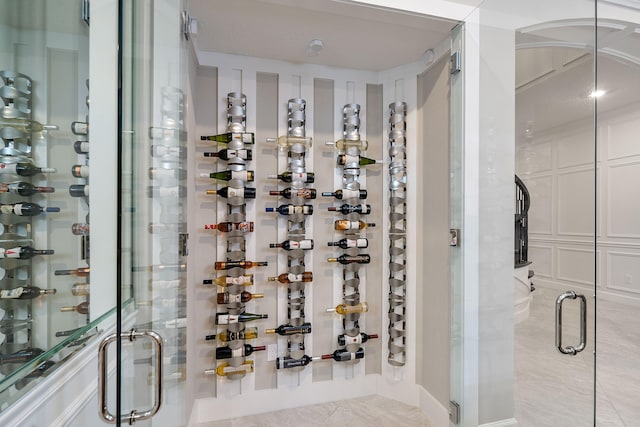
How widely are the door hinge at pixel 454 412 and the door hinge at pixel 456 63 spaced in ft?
6.26

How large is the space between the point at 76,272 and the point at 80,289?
5 centimetres

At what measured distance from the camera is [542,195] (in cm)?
148

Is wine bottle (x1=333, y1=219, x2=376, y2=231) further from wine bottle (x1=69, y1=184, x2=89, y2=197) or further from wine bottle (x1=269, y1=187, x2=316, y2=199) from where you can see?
wine bottle (x1=69, y1=184, x2=89, y2=197)

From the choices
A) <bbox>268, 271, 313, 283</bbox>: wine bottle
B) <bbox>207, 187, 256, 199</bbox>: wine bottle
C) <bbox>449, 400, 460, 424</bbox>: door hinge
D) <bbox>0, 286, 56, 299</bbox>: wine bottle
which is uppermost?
<bbox>207, 187, 256, 199</bbox>: wine bottle

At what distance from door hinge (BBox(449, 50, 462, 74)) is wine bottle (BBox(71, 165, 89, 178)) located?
1.81 m

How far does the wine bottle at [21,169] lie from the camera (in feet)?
2.03

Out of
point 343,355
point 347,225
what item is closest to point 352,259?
point 347,225

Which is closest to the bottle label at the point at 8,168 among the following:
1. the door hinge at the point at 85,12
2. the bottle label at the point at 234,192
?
the door hinge at the point at 85,12

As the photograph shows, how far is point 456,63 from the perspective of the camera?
173cm

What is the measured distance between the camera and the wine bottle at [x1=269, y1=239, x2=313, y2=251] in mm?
2107

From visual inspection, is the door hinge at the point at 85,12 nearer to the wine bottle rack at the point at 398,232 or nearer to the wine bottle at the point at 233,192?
the wine bottle at the point at 233,192

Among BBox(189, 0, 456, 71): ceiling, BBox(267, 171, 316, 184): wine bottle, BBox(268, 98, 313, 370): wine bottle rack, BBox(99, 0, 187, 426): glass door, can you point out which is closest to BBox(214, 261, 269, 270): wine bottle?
BBox(268, 98, 313, 370): wine bottle rack

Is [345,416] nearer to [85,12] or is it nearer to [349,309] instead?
[349,309]

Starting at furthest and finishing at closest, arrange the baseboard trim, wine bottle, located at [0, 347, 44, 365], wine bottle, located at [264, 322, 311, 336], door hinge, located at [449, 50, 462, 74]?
wine bottle, located at [264, 322, 311, 336]
door hinge, located at [449, 50, 462, 74]
the baseboard trim
wine bottle, located at [0, 347, 44, 365]
